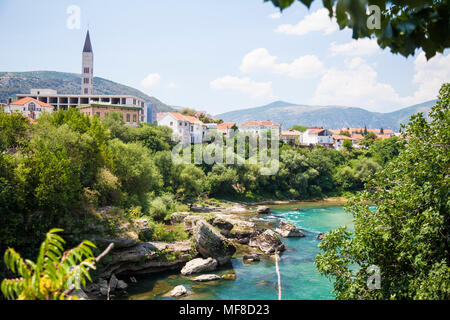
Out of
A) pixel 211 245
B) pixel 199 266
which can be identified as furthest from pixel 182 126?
pixel 199 266

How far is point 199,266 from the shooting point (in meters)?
18.6

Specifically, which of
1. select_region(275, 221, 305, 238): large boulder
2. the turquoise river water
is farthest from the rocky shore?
select_region(275, 221, 305, 238): large boulder

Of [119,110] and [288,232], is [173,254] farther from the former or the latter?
[119,110]

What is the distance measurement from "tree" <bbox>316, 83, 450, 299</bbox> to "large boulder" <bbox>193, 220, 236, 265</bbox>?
11.7m

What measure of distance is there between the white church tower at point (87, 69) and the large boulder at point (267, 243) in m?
Answer: 65.2

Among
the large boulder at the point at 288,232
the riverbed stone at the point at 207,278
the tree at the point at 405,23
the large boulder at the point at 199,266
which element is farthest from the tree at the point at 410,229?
the large boulder at the point at 288,232

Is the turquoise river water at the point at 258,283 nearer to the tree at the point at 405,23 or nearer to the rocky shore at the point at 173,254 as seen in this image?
the rocky shore at the point at 173,254

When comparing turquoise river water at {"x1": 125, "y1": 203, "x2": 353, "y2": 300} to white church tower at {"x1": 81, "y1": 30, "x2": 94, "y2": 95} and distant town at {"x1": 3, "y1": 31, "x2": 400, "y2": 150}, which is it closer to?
distant town at {"x1": 3, "y1": 31, "x2": 400, "y2": 150}

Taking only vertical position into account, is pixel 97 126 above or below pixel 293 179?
above

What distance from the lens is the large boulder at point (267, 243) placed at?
2243 centimetres
